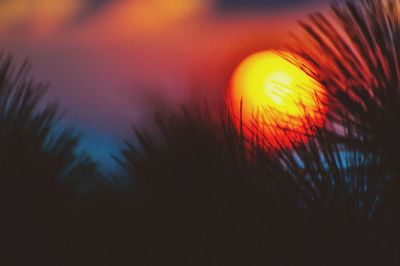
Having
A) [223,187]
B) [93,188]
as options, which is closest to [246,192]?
[223,187]

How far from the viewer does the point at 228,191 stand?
39cm

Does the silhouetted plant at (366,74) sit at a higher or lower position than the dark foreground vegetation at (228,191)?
higher

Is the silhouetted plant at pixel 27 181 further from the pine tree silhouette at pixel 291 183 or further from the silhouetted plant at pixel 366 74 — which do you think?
the silhouetted plant at pixel 366 74

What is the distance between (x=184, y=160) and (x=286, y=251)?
0.10 metres

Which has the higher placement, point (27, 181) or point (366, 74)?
point (366, 74)

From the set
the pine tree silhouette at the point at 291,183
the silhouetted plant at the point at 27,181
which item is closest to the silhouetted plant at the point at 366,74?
the pine tree silhouette at the point at 291,183

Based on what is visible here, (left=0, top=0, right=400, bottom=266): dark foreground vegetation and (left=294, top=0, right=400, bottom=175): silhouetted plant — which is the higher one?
(left=294, top=0, right=400, bottom=175): silhouetted plant

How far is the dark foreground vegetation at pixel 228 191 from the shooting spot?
0.39m

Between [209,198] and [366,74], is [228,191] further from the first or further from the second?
[366,74]

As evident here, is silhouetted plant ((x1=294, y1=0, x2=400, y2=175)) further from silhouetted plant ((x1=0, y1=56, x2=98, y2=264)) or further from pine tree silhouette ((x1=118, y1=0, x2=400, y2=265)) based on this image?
silhouetted plant ((x1=0, y1=56, x2=98, y2=264))

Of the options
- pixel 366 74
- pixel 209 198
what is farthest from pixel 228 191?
pixel 366 74

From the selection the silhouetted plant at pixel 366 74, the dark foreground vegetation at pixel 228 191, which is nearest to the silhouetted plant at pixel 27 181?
the dark foreground vegetation at pixel 228 191

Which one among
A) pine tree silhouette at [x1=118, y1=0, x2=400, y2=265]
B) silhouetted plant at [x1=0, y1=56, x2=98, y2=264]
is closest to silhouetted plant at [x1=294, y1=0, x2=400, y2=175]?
pine tree silhouette at [x1=118, y1=0, x2=400, y2=265]

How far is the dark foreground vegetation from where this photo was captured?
39 cm
